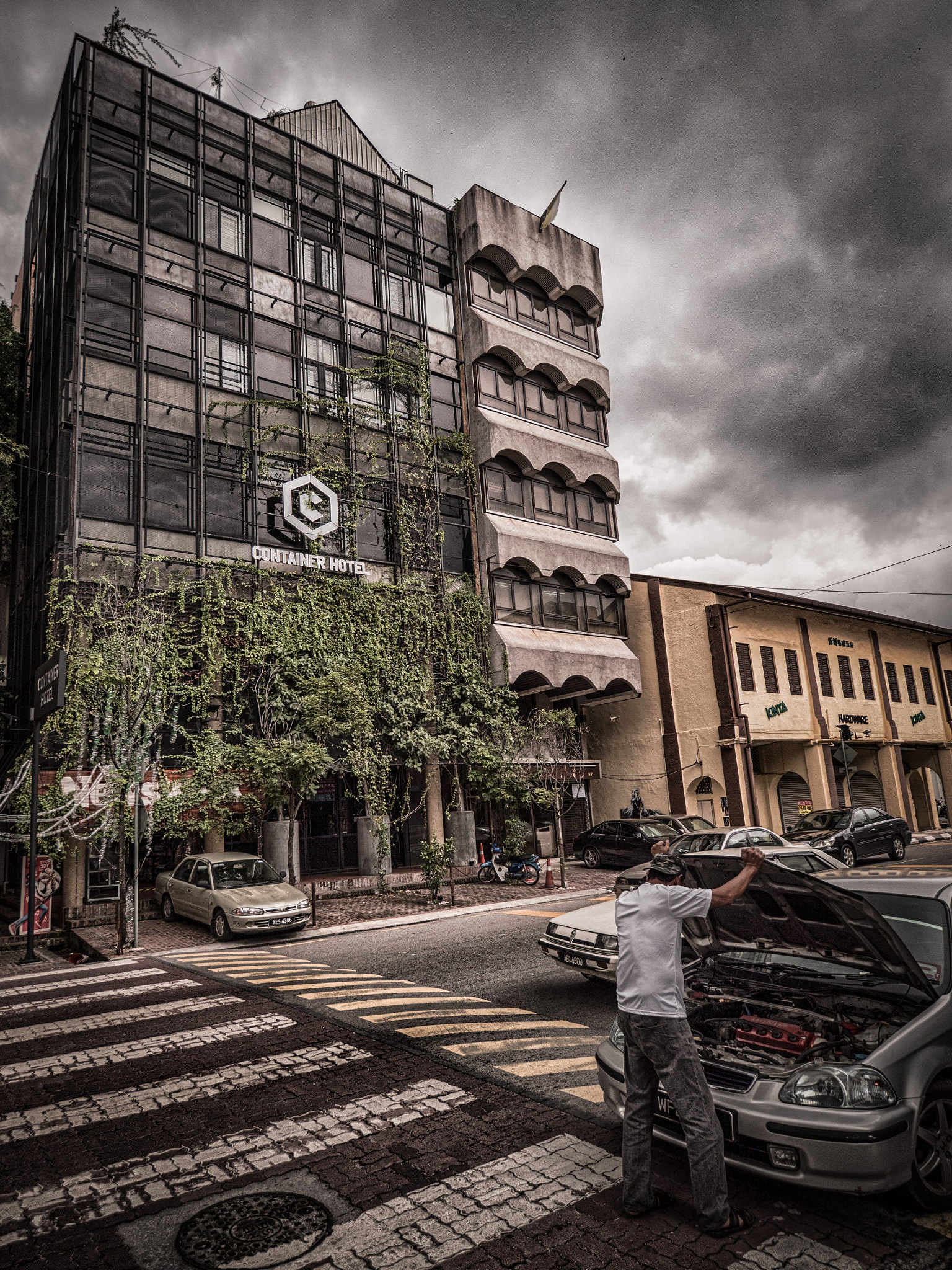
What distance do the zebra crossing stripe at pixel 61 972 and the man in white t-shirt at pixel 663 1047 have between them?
37.2 ft

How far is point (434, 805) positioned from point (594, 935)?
18025 millimetres

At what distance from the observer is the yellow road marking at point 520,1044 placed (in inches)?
284

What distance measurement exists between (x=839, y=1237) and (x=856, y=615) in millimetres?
35396

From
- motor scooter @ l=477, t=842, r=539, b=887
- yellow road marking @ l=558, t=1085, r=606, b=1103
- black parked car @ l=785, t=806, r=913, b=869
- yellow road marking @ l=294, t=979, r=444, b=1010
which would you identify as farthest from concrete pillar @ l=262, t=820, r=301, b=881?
yellow road marking @ l=558, t=1085, r=606, b=1103

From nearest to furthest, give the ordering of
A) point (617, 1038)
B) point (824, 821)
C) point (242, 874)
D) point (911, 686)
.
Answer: point (617, 1038)
point (242, 874)
point (824, 821)
point (911, 686)

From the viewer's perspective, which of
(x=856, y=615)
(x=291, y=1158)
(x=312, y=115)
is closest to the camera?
(x=291, y=1158)

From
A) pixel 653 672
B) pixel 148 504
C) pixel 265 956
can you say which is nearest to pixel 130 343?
pixel 148 504

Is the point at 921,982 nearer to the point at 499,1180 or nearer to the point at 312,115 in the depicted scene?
the point at 499,1180

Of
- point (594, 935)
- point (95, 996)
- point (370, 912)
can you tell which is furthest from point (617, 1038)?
point (370, 912)

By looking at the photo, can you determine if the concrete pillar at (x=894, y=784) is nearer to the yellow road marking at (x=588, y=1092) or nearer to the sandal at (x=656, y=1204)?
the yellow road marking at (x=588, y=1092)

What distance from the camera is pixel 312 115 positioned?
3083 centimetres

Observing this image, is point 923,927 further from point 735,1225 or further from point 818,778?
point 818,778

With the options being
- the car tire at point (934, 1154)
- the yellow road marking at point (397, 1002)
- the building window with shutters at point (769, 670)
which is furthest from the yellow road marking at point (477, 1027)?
the building window with shutters at point (769, 670)

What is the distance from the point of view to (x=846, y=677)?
35594 mm
